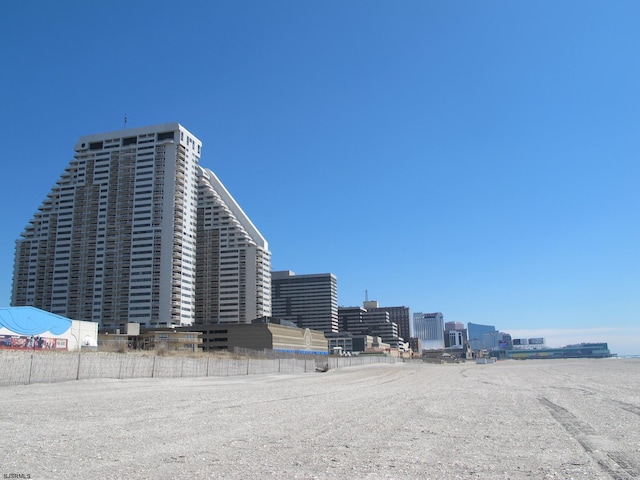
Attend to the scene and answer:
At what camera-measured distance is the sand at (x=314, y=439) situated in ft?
35.9

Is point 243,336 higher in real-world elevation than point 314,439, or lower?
higher

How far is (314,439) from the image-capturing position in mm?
14820

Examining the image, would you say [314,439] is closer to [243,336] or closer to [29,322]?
[29,322]

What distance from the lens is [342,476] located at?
33.9 ft

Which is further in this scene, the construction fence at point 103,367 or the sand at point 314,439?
the construction fence at point 103,367

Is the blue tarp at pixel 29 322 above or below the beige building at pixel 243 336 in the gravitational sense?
above

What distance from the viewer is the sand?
10.9 m

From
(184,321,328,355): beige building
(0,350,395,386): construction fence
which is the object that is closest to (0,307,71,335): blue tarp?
(0,350,395,386): construction fence

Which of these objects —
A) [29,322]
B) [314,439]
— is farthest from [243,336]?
[314,439]

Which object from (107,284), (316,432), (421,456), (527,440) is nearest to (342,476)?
(421,456)

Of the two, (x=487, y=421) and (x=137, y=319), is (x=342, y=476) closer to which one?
(x=487, y=421)

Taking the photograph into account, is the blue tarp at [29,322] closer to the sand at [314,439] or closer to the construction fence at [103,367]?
the construction fence at [103,367]

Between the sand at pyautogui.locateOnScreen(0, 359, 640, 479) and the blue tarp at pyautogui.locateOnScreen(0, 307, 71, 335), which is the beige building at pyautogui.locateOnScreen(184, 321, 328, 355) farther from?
the sand at pyautogui.locateOnScreen(0, 359, 640, 479)

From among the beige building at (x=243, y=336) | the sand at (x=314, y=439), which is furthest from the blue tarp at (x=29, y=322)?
the beige building at (x=243, y=336)
